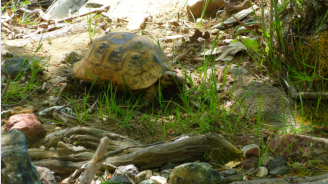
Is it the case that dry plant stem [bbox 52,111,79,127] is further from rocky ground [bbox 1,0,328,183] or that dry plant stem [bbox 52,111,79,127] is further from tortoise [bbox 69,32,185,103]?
tortoise [bbox 69,32,185,103]

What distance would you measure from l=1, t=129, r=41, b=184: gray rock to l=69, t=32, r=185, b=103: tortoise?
6.10 ft

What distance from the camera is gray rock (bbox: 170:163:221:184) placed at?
2.06 meters

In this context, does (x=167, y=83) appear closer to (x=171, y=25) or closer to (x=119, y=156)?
(x=119, y=156)

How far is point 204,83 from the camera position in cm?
351

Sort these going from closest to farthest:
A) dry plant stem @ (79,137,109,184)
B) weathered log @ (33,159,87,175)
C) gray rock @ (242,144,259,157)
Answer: dry plant stem @ (79,137,109,184) → weathered log @ (33,159,87,175) → gray rock @ (242,144,259,157)

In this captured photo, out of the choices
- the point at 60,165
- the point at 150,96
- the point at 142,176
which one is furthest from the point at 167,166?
the point at 150,96

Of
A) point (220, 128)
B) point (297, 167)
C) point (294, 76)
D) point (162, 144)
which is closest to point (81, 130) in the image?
point (162, 144)

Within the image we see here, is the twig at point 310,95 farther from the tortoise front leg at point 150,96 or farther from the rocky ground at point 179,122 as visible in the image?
the tortoise front leg at point 150,96

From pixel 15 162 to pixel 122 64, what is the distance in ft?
6.87

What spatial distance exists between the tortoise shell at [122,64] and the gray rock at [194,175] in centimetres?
153

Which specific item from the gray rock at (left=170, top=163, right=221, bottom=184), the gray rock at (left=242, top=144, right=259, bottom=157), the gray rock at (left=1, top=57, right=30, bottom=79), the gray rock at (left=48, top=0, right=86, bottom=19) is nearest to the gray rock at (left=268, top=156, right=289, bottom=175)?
the gray rock at (left=242, top=144, right=259, bottom=157)

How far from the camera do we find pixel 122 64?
138 inches

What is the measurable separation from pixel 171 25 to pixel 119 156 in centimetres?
354

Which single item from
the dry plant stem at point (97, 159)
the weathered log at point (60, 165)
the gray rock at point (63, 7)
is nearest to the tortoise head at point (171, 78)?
the weathered log at point (60, 165)
